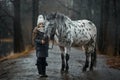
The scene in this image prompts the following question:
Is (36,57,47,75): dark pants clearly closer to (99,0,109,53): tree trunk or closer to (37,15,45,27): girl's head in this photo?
(37,15,45,27): girl's head

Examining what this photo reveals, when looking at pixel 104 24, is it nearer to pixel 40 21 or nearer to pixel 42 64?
pixel 40 21

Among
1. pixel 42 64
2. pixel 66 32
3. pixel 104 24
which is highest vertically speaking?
pixel 104 24

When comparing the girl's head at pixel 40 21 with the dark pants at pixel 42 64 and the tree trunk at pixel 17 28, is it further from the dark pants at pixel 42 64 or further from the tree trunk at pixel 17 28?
the tree trunk at pixel 17 28

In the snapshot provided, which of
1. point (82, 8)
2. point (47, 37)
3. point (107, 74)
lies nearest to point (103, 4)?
point (82, 8)

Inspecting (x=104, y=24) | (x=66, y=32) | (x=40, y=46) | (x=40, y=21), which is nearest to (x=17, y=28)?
(x=104, y=24)

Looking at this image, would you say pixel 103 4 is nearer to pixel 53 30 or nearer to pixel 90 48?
pixel 90 48

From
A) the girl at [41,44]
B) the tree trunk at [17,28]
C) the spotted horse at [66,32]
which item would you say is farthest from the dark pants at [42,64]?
the tree trunk at [17,28]

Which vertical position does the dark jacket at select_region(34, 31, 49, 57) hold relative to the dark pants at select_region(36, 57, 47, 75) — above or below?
above

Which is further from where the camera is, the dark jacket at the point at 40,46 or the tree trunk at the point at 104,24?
the tree trunk at the point at 104,24

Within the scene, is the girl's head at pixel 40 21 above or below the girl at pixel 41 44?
above

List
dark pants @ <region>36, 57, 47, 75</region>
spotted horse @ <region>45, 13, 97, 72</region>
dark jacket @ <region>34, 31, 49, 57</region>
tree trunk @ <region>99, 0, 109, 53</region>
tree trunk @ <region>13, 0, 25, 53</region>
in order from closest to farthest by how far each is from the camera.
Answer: dark jacket @ <region>34, 31, 49, 57</region>
dark pants @ <region>36, 57, 47, 75</region>
spotted horse @ <region>45, 13, 97, 72</region>
tree trunk @ <region>99, 0, 109, 53</region>
tree trunk @ <region>13, 0, 25, 53</region>

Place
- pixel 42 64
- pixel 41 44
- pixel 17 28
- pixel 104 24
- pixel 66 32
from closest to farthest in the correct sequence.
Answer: pixel 41 44 < pixel 42 64 < pixel 66 32 < pixel 104 24 < pixel 17 28

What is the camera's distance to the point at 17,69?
18.0 meters

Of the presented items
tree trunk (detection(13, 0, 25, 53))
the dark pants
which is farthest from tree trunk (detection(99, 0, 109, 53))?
the dark pants
